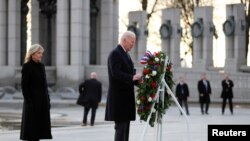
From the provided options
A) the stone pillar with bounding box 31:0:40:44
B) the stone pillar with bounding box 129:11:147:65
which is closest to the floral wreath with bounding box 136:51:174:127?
the stone pillar with bounding box 129:11:147:65

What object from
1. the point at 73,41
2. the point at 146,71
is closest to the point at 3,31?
the point at 73,41

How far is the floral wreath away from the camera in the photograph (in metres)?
11.2

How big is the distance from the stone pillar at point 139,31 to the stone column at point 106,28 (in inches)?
87.6

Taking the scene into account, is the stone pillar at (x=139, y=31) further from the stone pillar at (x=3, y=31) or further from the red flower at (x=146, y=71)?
the red flower at (x=146, y=71)

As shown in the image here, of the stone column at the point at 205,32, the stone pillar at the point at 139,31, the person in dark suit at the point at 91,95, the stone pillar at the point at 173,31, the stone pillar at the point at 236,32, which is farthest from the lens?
the stone pillar at the point at 139,31

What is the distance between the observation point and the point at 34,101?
1118cm

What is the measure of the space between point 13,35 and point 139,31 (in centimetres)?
848

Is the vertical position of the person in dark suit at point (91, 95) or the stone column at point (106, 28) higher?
the stone column at point (106, 28)

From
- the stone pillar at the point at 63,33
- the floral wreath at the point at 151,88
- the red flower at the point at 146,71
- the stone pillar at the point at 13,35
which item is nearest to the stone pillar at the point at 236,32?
the stone pillar at the point at 63,33

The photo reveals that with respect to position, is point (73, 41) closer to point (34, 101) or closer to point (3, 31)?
point (3, 31)

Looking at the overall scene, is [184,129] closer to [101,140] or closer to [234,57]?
[101,140]

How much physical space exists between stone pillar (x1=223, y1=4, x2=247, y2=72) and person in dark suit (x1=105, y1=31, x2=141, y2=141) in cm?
3239

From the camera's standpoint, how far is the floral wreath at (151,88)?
11.2 meters

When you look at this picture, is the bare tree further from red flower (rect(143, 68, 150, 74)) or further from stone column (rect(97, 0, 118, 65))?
red flower (rect(143, 68, 150, 74))
